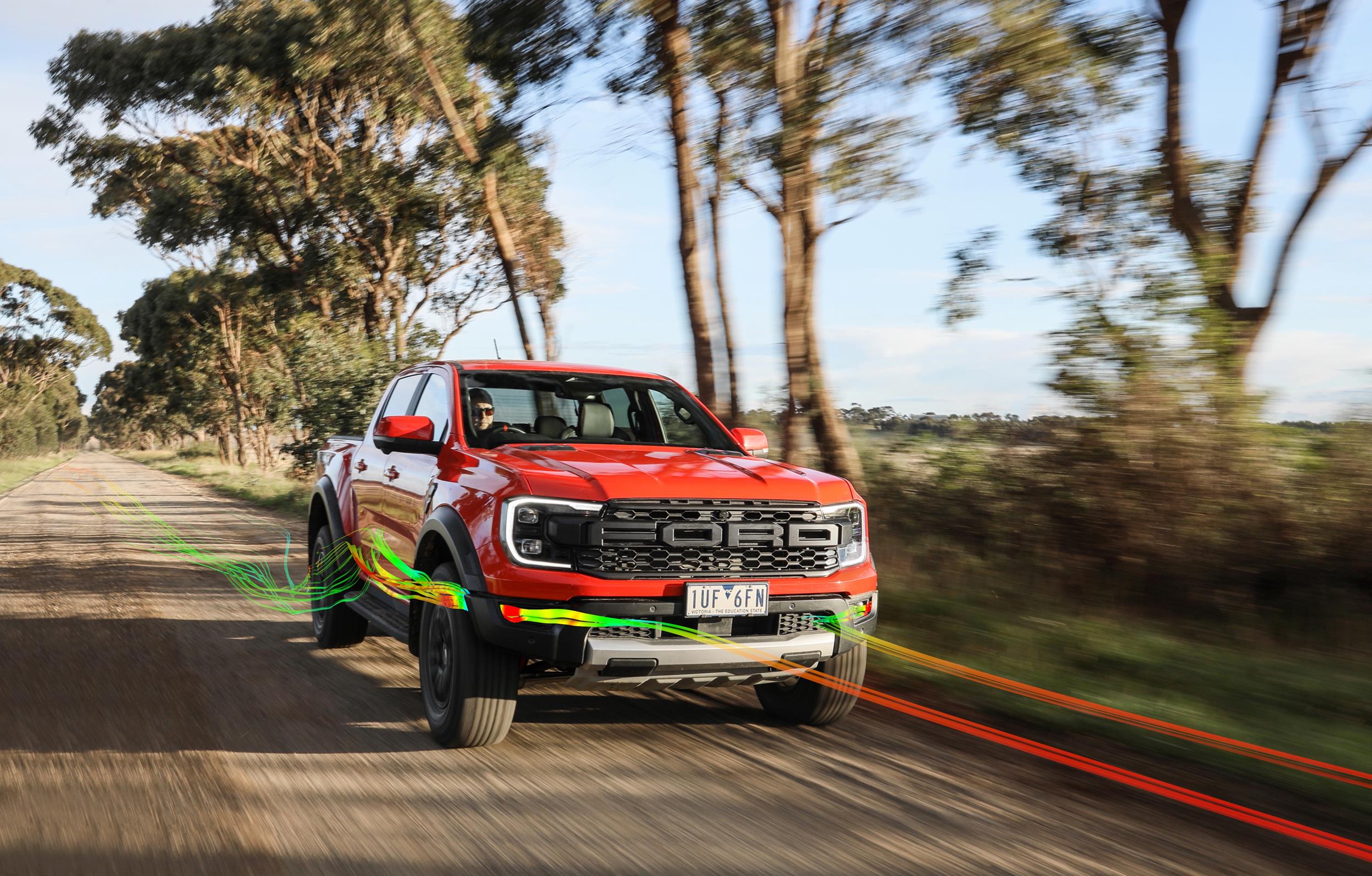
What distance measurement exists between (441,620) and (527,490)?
36.0 inches

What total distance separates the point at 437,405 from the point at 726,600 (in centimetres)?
237

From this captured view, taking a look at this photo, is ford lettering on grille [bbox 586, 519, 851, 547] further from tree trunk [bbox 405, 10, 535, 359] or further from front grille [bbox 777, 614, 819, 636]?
tree trunk [bbox 405, 10, 535, 359]

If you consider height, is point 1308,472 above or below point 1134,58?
below

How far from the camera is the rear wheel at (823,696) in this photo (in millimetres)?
5496

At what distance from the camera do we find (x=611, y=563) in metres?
4.77

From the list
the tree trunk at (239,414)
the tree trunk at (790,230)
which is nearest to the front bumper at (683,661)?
the tree trunk at (790,230)

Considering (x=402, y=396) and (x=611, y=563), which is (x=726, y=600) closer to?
(x=611, y=563)

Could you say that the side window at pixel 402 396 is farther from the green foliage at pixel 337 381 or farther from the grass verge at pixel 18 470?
the grass verge at pixel 18 470

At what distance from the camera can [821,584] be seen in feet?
16.9

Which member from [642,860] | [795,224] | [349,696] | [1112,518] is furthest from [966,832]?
[795,224]

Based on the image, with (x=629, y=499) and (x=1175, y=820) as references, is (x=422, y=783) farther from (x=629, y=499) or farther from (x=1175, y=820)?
(x=1175, y=820)

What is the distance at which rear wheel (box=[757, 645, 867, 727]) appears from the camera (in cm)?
550

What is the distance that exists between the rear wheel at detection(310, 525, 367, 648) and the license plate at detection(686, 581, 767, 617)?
3.27 metres

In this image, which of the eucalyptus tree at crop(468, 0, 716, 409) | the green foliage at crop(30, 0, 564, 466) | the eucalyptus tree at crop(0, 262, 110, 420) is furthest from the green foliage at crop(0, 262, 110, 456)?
the eucalyptus tree at crop(468, 0, 716, 409)
